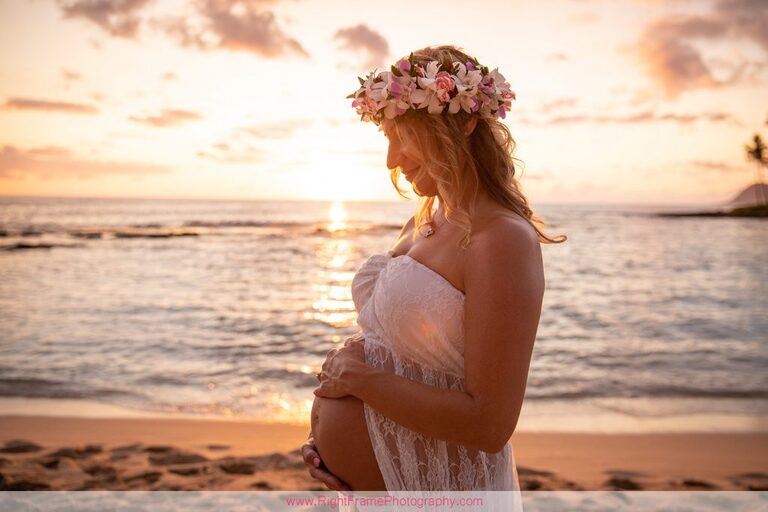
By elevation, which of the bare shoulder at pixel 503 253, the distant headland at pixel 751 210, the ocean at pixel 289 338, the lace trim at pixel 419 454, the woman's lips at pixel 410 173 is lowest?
the ocean at pixel 289 338

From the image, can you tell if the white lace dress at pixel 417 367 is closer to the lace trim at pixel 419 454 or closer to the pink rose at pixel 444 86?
the lace trim at pixel 419 454

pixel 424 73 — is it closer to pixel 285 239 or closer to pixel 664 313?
pixel 664 313

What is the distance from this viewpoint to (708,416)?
7.44m

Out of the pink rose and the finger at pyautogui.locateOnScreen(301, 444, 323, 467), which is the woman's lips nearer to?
the pink rose

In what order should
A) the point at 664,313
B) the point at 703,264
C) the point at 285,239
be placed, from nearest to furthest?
the point at 664,313, the point at 703,264, the point at 285,239

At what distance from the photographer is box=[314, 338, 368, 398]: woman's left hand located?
2232 millimetres

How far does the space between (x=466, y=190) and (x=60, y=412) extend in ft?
21.0

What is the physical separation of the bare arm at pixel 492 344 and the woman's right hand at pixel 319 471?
487 mm

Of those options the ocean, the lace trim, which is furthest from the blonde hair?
the ocean

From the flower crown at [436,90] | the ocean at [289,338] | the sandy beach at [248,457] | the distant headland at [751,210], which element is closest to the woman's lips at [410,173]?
the flower crown at [436,90]

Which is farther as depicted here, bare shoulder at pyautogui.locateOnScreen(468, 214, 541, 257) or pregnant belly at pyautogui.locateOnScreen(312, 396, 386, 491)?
pregnant belly at pyautogui.locateOnScreen(312, 396, 386, 491)

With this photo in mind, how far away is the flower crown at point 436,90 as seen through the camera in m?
2.20

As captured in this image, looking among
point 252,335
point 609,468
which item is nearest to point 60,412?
point 252,335

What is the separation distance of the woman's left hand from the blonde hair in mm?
540
